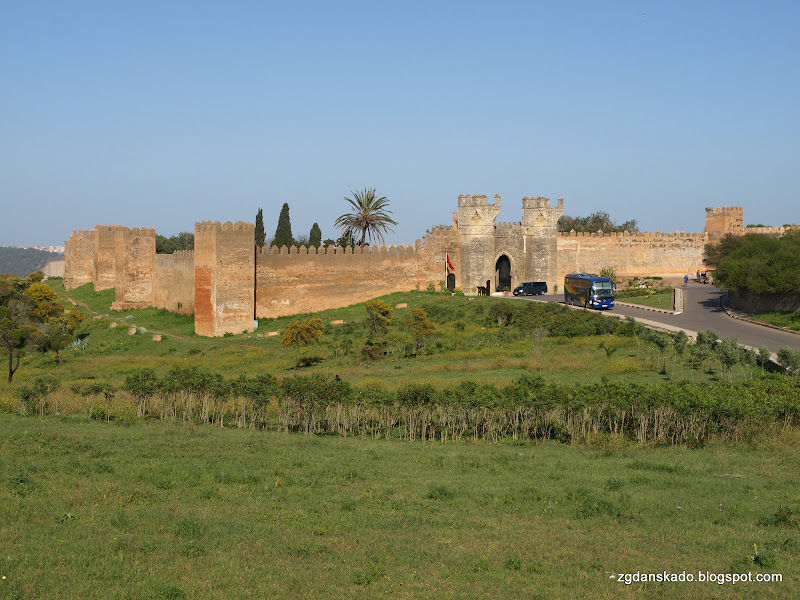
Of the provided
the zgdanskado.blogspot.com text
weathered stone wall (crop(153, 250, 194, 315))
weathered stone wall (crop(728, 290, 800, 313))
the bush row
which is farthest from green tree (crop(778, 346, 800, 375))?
weathered stone wall (crop(153, 250, 194, 315))

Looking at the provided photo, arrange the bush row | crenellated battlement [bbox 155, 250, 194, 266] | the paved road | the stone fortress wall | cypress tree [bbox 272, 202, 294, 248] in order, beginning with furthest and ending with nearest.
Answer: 1. cypress tree [bbox 272, 202, 294, 248]
2. crenellated battlement [bbox 155, 250, 194, 266]
3. the stone fortress wall
4. the paved road
5. the bush row

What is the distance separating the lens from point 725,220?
47188 millimetres

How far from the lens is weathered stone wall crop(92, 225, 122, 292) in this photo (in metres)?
48.7

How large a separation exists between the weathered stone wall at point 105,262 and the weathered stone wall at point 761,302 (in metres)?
33.4

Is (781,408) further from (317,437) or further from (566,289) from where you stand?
(566,289)

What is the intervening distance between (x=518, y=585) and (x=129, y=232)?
131 ft

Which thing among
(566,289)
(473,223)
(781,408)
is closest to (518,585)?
(781,408)

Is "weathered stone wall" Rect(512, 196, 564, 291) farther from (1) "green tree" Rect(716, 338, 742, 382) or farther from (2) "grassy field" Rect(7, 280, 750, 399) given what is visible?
(1) "green tree" Rect(716, 338, 742, 382)

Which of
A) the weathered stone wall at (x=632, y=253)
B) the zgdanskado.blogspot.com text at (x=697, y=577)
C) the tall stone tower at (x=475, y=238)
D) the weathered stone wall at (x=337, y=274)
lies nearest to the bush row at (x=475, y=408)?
the zgdanskado.blogspot.com text at (x=697, y=577)

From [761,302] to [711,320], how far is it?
2.24 meters

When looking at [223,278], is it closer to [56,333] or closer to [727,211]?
[56,333]

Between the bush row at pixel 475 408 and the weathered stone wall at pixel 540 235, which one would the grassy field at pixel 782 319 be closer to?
the bush row at pixel 475 408

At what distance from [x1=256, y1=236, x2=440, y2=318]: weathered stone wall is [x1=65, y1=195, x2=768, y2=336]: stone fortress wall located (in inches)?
1.9

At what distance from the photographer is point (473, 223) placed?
40375 mm
